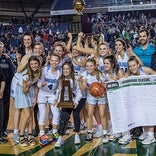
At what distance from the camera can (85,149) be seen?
5.02m

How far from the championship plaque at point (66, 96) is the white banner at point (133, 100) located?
0.54 meters

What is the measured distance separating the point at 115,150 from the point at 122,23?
66.2 feet

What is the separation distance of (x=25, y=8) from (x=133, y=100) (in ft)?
93.9

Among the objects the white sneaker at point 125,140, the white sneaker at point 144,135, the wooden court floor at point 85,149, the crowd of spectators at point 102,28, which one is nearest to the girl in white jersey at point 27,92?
the wooden court floor at point 85,149

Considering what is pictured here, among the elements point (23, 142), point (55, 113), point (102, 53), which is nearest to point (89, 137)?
point (55, 113)

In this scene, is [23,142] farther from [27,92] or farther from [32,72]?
[32,72]

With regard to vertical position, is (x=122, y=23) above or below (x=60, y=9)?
below

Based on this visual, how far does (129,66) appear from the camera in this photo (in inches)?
205

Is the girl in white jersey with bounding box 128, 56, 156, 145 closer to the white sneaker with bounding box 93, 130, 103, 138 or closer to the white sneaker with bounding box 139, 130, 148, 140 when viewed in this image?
the white sneaker with bounding box 139, 130, 148, 140

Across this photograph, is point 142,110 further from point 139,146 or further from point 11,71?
point 11,71

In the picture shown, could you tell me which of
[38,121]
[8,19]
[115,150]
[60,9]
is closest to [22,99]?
[38,121]

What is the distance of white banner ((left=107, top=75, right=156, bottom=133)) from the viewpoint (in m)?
5.06

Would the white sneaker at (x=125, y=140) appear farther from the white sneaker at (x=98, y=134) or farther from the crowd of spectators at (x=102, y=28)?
the crowd of spectators at (x=102, y=28)

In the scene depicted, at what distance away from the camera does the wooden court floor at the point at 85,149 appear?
15.7 ft
